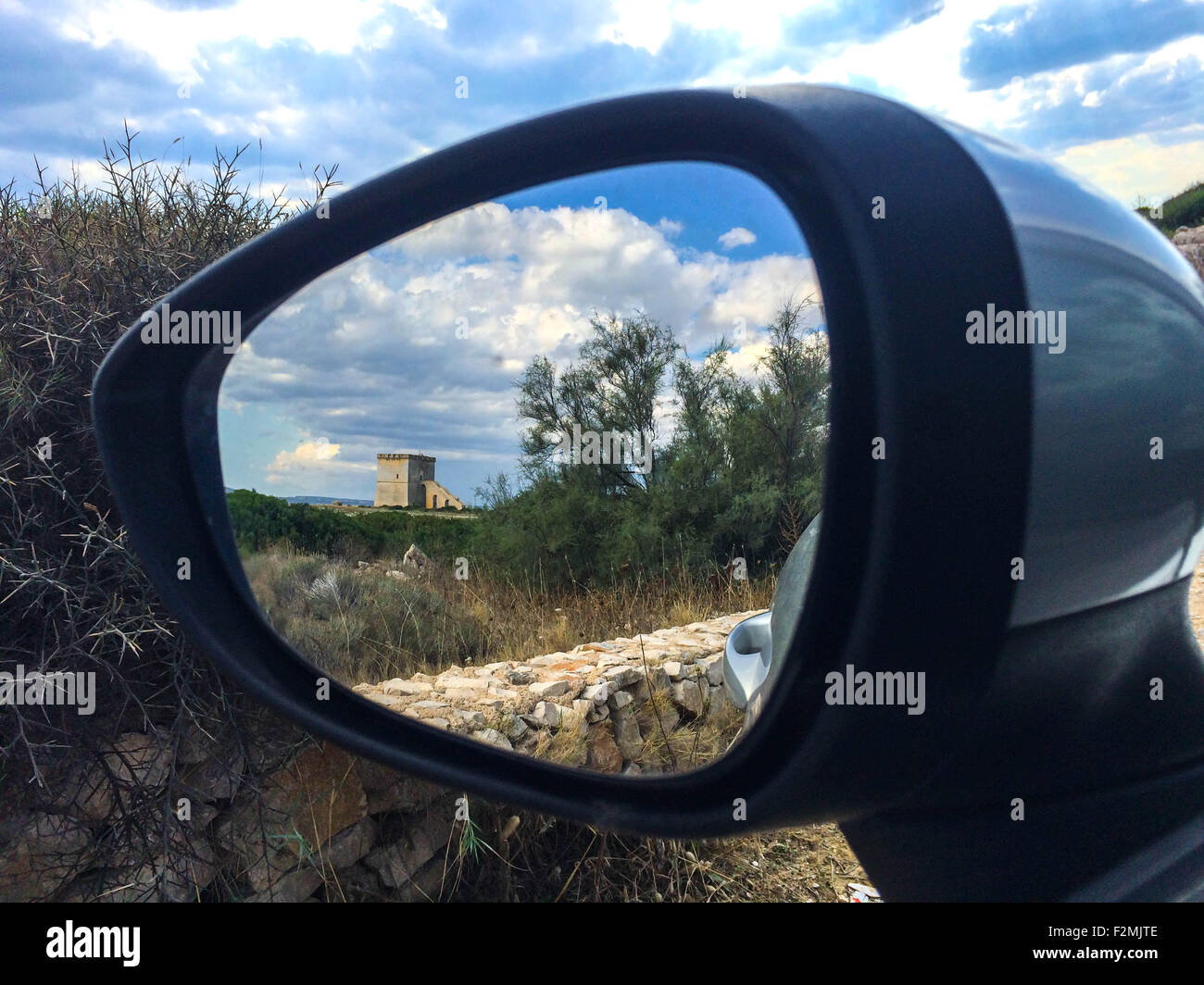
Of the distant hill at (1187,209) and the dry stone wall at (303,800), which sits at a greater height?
the distant hill at (1187,209)

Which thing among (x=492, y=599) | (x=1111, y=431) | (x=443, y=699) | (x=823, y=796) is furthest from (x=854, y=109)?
(x=443, y=699)

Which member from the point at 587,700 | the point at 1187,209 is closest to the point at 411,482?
the point at 587,700

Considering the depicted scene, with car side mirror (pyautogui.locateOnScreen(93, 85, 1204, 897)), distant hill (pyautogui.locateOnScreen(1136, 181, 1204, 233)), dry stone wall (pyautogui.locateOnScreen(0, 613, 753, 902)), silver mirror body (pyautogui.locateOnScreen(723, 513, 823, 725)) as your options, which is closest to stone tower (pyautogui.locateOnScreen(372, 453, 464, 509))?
silver mirror body (pyautogui.locateOnScreen(723, 513, 823, 725))

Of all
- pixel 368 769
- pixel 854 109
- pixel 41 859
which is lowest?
pixel 41 859

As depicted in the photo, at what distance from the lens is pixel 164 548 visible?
1778 millimetres

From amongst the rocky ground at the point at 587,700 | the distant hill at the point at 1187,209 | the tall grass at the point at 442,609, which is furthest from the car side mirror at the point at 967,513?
the distant hill at the point at 1187,209

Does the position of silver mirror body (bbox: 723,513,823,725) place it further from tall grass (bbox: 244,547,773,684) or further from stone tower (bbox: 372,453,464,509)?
stone tower (bbox: 372,453,464,509)

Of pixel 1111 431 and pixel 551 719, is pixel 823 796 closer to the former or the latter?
pixel 1111 431

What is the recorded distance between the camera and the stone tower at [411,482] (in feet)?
5.73

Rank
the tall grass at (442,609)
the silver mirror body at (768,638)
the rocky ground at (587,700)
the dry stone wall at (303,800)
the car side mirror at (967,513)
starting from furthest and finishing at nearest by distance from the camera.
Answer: the dry stone wall at (303,800) < the rocky ground at (587,700) < the tall grass at (442,609) < the silver mirror body at (768,638) < the car side mirror at (967,513)

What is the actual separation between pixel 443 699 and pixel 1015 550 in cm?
235

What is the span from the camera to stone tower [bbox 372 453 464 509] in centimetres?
175

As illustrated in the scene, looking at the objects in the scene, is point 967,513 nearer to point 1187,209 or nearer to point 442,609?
point 442,609

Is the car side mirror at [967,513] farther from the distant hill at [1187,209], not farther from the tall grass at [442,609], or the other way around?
the distant hill at [1187,209]
